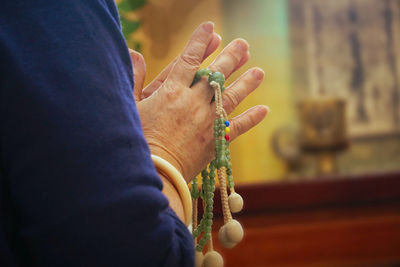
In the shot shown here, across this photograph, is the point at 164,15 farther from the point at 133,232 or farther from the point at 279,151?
the point at 133,232

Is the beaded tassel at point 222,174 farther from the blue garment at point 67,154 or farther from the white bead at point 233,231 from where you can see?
the blue garment at point 67,154

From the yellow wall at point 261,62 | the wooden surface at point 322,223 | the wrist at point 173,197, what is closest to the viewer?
the wrist at point 173,197

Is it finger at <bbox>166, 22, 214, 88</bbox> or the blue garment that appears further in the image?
finger at <bbox>166, 22, 214, 88</bbox>

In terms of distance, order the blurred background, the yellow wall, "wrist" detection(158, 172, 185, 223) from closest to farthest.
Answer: "wrist" detection(158, 172, 185, 223) → the blurred background → the yellow wall

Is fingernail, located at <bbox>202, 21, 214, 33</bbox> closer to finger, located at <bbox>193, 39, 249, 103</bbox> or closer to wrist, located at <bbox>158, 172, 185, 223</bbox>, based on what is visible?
finger, located at <bbox>193, 39, 249, 103</bbox>

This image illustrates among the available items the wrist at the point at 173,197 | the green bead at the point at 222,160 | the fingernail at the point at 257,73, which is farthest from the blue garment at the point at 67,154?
the fingernail at the point at 257,73

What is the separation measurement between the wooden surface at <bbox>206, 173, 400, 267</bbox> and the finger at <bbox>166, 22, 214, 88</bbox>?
1404 mm

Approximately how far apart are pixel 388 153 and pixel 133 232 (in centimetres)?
285

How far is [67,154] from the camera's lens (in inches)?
18.8

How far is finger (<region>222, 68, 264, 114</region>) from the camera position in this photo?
2.46 ft

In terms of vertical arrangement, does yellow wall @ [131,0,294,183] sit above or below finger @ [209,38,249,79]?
below

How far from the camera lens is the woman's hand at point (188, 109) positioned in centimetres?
67

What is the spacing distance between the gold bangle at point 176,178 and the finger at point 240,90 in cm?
17

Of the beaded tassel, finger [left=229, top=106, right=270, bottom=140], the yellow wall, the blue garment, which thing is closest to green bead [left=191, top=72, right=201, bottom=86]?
the beaded tassel
